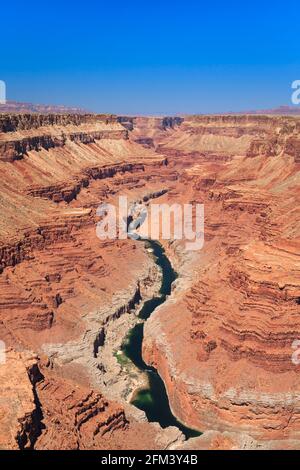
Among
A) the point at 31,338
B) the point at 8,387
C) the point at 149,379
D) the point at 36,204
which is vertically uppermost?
the point at 36,204

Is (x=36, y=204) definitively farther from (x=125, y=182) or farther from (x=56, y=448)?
(x=125, y=182)

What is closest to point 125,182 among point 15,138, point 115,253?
point 15,138

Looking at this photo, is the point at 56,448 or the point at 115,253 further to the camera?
the point at 115,253

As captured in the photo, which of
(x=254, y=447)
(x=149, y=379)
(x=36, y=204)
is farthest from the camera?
(x=36, y=204)

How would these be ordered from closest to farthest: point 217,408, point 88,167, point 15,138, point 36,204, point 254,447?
point 254,447, point 217,408, point 36,204, point 15,138, point 88,167

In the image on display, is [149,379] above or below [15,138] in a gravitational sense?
below
